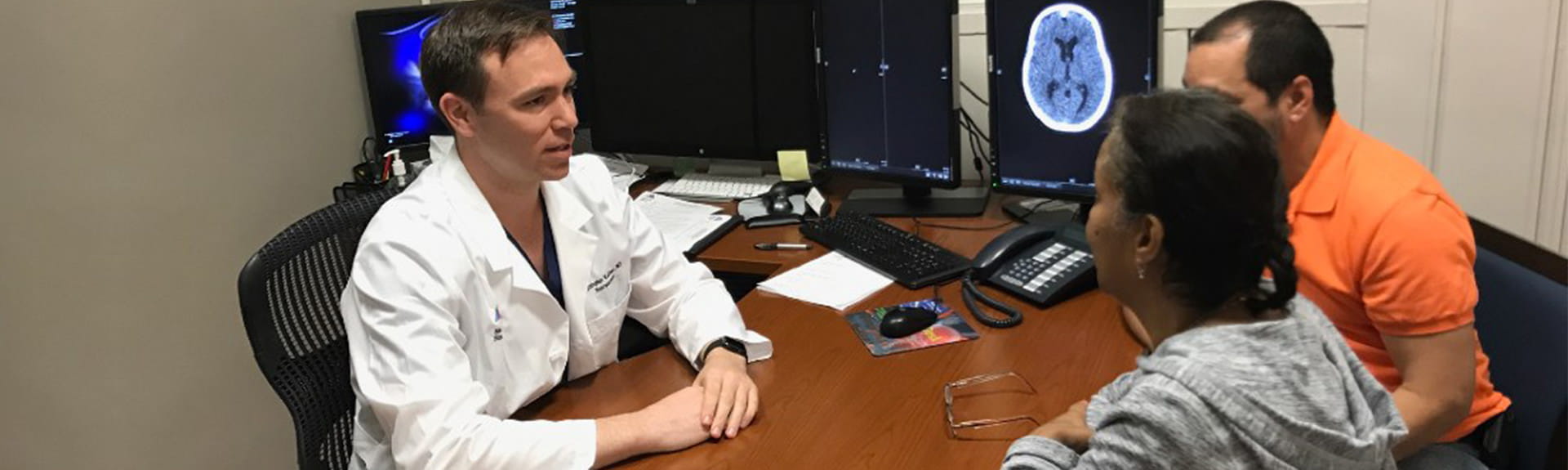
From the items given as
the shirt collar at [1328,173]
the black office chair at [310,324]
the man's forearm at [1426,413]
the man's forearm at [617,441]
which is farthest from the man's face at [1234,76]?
the black office chair at [310,324]

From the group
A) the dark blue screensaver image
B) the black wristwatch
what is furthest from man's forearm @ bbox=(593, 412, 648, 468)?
the dark blue screensaver image

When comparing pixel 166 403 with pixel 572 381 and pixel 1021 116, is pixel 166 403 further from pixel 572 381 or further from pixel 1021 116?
pixel 1021 116

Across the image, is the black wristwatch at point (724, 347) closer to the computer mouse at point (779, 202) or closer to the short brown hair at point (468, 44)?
the short brown hair at point (468, 44)

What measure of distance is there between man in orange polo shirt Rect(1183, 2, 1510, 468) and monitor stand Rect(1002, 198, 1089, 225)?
2.69ft

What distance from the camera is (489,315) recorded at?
5.17ft

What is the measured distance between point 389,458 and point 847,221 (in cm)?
110

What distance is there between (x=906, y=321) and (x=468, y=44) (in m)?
0.75

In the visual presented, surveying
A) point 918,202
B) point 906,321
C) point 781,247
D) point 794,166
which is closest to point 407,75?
point 794,166

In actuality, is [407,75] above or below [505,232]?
above

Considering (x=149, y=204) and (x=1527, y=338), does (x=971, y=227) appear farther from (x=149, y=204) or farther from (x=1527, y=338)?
(x=149, y=204)

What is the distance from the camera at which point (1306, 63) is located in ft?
4.66

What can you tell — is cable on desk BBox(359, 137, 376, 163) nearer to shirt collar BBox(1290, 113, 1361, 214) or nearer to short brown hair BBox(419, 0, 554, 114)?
short brown hair BBox(419, 0, 554, 114)

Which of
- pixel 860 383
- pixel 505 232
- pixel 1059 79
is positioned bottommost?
pixel 860 383

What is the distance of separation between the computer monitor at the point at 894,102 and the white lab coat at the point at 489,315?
0.75 metres
